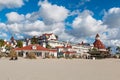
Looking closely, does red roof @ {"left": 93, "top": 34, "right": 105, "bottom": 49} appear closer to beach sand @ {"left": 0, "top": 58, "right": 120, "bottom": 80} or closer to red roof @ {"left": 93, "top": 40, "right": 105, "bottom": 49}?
red roof @ {"left": 93, "top": 40, "right": 105, "bottom": 49}

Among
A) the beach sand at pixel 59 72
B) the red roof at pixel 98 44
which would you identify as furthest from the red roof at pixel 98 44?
the beach sand at pixel 59 72

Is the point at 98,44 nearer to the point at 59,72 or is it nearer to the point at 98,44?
the point at 98,44

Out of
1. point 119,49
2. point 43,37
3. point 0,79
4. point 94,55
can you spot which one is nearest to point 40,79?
point 0,79

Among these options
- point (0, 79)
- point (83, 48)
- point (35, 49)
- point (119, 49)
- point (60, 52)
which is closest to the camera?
point (0, 79)

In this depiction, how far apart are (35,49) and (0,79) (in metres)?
61.6

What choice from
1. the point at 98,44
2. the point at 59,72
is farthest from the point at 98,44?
the point at 59,72

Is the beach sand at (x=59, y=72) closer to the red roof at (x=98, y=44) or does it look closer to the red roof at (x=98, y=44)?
the red roof at (x=98, y=44)

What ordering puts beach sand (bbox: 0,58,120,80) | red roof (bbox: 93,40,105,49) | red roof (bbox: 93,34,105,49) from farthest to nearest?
red roof (bbox: 93,40,105,49), red roof (bbox: 93,34,105,49), beach sand (bbox: 0,58,120,80)

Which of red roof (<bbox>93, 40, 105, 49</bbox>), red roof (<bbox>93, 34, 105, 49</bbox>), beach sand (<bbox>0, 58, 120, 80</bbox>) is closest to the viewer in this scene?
beach sand (<bbox>0, 58, 120, 80</bbox>)

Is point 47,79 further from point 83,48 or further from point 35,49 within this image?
point 83,48

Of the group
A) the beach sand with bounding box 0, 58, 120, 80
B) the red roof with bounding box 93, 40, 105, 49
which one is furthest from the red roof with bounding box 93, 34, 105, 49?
the beach sand with bounding box 0, 58, 120, 80

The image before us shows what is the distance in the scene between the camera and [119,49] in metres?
81.9

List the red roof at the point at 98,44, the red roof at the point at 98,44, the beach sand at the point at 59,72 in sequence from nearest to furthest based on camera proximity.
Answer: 1. the beach sand at the point at 59,72
2. the red roof at the point at 98,44
3. the red roof at the point at 98,44

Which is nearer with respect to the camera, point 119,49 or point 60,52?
point 119,49
